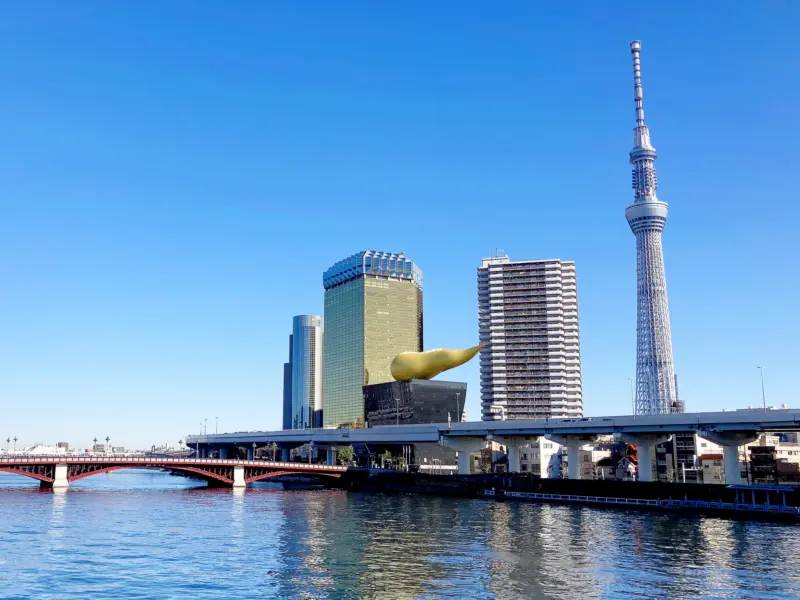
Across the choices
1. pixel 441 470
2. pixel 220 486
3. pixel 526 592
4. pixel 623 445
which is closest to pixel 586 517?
pixel 526 592

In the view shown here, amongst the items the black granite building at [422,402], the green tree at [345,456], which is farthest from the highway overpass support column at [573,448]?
the green tree at [345,456]

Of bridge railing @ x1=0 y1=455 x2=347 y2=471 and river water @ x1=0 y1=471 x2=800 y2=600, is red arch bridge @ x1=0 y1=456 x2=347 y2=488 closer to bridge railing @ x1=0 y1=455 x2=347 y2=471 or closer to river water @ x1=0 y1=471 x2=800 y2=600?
bridge railing @ x1=0 y1=455 x2=347 y2=471

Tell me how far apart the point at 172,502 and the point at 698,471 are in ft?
280

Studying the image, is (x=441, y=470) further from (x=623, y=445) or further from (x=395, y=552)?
(x=395, y=552)

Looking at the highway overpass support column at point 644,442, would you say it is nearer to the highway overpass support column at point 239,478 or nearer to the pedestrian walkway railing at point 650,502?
the pedestrian walkway railing at point 650,502

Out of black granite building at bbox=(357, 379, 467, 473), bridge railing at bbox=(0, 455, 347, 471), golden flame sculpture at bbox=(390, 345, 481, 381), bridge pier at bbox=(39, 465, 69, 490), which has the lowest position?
bridge pier at bbox=(39, 465, 69, 490)

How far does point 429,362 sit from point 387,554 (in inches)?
4966

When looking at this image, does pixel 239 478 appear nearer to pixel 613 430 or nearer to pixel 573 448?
pixel 573 448

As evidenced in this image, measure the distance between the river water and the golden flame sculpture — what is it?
293 feet

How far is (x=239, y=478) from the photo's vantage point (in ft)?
455

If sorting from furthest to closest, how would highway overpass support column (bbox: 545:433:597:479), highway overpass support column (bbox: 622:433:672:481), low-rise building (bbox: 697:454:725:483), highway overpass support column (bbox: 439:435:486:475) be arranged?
highway overpass support column (bbox: 439:435:486:475) → low-rise building (bbox: 697:454:725:483) → highway overpass support column (bbox: 545:433:597:479) → highway overpass support column (bbox: 622:433:672:481)

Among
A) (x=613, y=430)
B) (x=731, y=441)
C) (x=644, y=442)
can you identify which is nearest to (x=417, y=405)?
(x=613, y=430)

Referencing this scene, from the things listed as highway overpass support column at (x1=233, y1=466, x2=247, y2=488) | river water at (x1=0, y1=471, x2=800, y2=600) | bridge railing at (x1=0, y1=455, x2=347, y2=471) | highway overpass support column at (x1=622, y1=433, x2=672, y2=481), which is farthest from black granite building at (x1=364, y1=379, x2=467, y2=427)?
river water at (x1=0, y1=471, x2=800, y2=600)

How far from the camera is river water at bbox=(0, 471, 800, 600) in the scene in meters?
45.4
